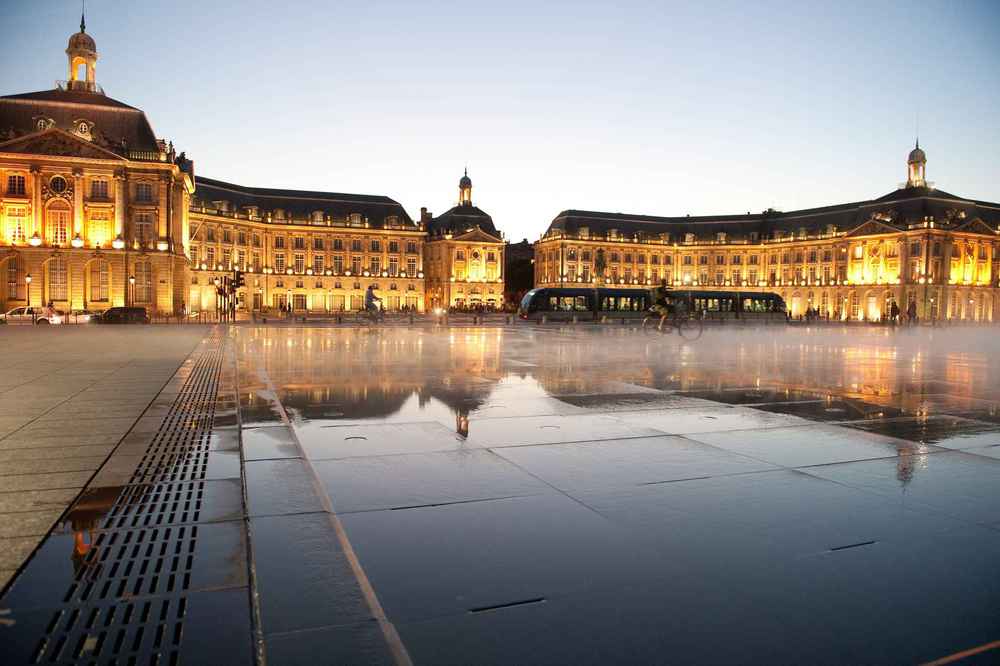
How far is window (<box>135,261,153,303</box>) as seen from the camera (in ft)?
205

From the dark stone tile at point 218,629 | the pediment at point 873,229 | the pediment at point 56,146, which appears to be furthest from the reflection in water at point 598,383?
the pediment at point 873,229

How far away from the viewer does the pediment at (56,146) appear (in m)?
59.0

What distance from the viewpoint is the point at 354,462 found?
6.33 meters

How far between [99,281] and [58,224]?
19.7ft

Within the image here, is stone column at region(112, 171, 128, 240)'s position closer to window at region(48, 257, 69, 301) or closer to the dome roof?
window at region(48, 257, 69, 301)

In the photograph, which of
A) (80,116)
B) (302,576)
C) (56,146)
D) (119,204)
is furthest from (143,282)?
(302,576)

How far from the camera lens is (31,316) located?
5331cm

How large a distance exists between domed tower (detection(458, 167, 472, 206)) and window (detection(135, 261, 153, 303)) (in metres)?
68.0

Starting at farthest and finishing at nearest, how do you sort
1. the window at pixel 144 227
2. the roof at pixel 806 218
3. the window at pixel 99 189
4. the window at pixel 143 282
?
the roof at pixel 806 218
the window at pixel 144 227
the window at pixel 143 282
the window at pixel 99 189

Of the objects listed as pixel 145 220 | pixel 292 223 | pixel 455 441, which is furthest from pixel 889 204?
pixel 455 441

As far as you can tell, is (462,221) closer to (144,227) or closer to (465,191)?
(465,191)

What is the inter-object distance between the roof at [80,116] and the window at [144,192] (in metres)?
3.96

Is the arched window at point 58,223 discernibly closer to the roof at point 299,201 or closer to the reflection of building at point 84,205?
the reflection of building at point 84,205

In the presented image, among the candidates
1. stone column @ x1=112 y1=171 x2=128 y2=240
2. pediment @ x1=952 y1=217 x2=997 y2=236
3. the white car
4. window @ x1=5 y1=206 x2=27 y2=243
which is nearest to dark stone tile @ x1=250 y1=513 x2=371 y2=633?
the white car
